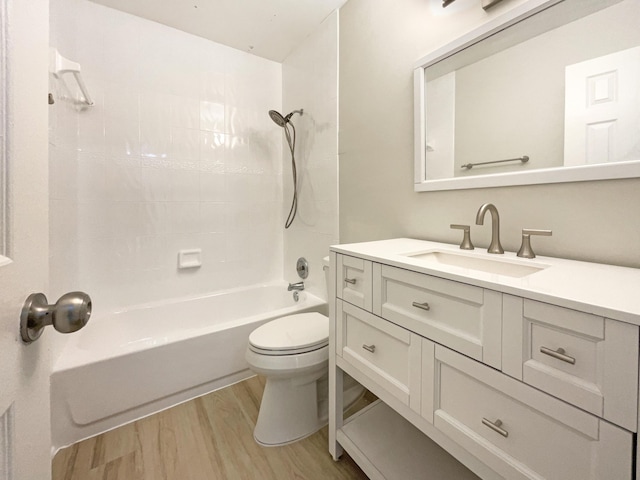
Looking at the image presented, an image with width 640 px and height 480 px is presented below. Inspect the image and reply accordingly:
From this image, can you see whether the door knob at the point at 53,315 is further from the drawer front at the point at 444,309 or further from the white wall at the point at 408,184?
the white wall at the point at 408,184

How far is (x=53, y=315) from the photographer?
0.39m

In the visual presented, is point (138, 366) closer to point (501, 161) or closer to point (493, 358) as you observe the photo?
point (493, 358)

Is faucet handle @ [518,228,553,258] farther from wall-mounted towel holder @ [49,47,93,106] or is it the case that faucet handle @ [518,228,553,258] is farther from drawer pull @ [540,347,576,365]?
wall-mounted towel holder @ [49,47,93,106]

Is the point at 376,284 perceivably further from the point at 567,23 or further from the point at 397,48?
the point at 397,48

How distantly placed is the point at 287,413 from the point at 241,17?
2360 millimetres

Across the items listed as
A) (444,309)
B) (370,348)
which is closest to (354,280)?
(370,348)

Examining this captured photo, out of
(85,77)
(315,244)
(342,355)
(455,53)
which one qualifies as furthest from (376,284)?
(85,77)

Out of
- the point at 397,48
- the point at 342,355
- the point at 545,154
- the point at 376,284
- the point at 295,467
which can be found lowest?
the point at 295,467

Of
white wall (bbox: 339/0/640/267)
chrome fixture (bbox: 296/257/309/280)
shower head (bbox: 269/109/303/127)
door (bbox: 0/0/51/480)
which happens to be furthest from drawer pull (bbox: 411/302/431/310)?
shower head (bbox: 269/109/303/127)

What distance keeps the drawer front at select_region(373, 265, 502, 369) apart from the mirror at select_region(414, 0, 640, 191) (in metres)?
0.55

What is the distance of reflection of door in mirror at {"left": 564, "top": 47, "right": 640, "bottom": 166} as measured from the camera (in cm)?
78

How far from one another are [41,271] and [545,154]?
4.39 ft

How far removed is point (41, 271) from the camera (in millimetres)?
446

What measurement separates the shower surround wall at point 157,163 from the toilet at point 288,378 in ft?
3.56
